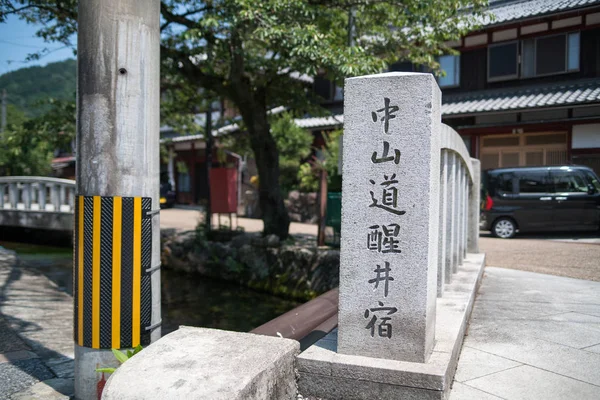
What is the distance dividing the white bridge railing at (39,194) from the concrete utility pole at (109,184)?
10489 mm

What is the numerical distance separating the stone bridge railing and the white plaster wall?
47.4ft

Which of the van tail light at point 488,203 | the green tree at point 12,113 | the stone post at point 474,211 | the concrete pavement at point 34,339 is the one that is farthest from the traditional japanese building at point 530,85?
the green tree at point 12,113

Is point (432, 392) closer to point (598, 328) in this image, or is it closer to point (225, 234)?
point (598, 328)

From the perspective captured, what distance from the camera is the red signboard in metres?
12.9

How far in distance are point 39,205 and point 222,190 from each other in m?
4.99

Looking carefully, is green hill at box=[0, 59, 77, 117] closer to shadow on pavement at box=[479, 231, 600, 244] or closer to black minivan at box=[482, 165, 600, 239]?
black minivan at box=[482, 165, 600, 239]

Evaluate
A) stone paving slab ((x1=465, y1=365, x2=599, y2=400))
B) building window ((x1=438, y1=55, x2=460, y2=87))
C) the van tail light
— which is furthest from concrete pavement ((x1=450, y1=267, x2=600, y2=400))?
building window ((x1=438, y1=55, x2=460, y2=87))

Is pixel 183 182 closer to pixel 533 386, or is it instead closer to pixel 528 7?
pixel 528 7

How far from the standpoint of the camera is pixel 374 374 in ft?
9.48

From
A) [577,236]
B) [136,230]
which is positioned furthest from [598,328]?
[577,236]

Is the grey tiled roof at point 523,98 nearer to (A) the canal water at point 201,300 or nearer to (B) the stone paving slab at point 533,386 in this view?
(A) the canal water at point 201,300

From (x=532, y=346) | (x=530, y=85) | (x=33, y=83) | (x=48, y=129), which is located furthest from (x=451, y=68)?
(x=33, y=83)

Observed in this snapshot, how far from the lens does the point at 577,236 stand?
548 inches

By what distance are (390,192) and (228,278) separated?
9142 mm
